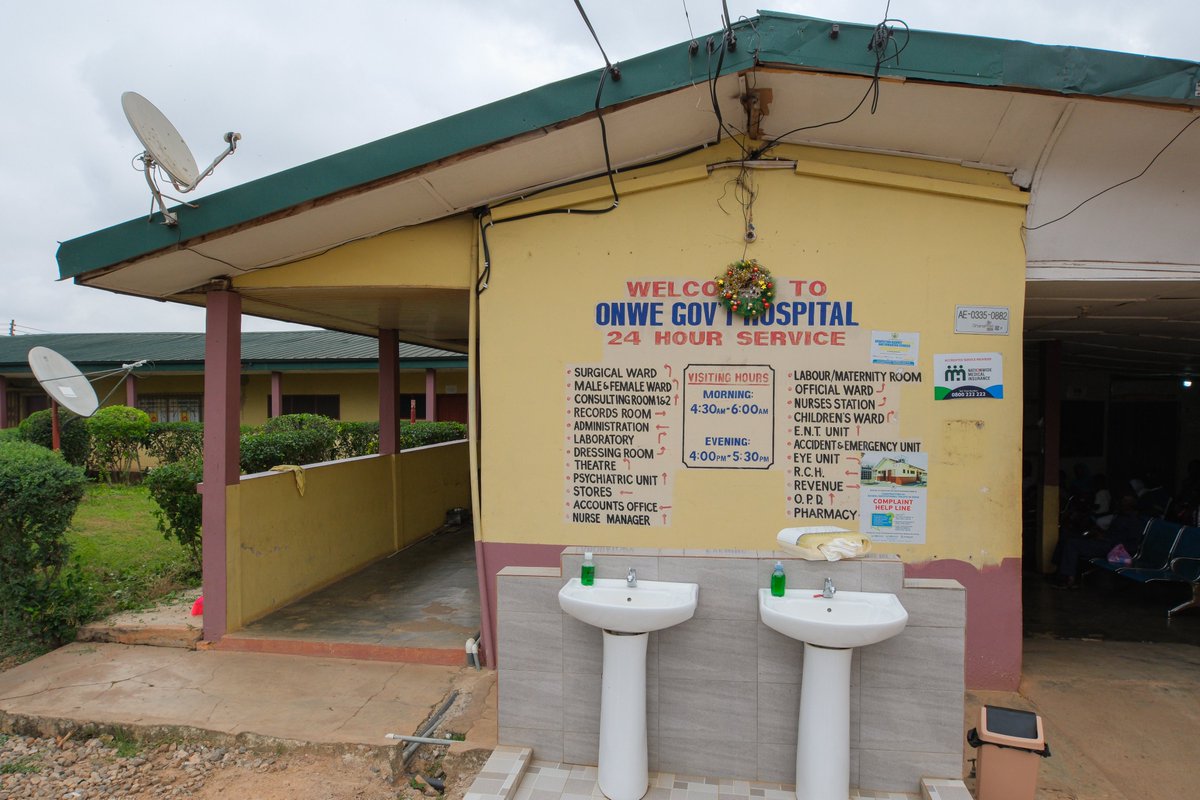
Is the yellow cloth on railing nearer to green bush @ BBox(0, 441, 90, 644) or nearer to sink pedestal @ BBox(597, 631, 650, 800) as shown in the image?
green bush @ BBox(0, 441, 90, 644)

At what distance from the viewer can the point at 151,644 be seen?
5.29 metres

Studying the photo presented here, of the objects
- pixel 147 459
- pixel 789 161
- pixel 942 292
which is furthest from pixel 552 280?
pixel 147 459

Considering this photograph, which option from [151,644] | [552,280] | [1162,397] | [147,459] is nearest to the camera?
[552,280]

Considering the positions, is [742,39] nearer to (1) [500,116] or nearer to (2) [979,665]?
(1) [500,116]

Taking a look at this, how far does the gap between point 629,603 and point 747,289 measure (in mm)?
2201

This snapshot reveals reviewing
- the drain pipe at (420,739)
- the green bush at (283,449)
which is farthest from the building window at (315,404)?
the drain pipe at (420,739)

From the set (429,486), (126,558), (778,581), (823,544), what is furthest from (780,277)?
(126,558)

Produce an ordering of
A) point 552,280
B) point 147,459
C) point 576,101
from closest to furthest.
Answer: point 576,101 → point 552,280 → point 147,459

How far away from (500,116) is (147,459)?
13687 millimetres

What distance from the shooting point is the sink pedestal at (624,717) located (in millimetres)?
3369

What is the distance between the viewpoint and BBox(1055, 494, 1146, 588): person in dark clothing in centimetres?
691

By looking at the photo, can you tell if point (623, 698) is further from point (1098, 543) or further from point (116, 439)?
point (116, 439)

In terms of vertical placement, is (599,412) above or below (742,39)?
below

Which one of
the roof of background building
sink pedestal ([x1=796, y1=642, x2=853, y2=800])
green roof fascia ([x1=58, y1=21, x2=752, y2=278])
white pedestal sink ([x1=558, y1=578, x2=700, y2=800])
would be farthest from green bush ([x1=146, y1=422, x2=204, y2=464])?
sink pedestal ([x1=796, y1=642, x2=853, y2=800])
